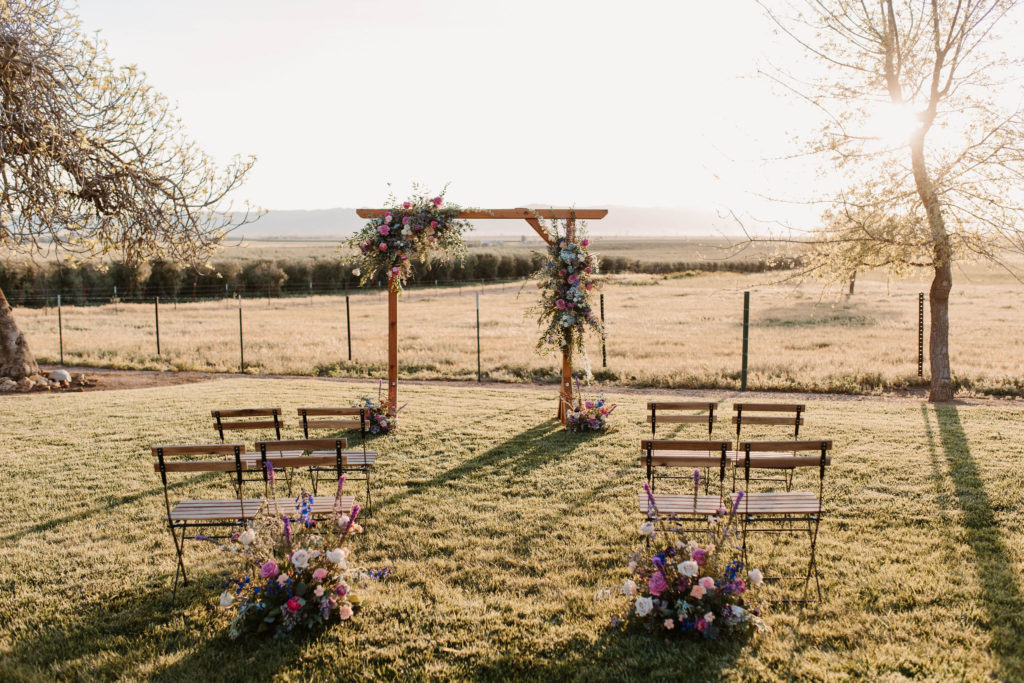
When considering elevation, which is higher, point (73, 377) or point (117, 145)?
point (117, 145)

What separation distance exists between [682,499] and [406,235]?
6118mm

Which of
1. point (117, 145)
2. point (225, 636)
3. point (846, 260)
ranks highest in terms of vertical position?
point (117, 145)

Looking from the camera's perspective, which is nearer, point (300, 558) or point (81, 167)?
point (300, 558)

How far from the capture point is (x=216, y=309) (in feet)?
133

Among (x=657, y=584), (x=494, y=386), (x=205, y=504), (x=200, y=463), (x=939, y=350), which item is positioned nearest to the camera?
(x=657, y=584)

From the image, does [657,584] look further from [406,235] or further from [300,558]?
[406,235]

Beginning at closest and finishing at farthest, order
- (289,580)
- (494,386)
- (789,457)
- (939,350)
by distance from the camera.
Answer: (289,580), (789,457), (939,350), (494,386)

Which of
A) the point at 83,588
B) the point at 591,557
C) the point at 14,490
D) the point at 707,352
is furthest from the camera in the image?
the point at 707,352

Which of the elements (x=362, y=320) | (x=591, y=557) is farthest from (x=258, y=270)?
(x=591, y=557)

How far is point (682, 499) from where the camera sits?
5.77 m

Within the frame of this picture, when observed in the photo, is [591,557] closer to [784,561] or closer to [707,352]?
[784,561]

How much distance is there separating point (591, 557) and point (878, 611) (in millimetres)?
2141

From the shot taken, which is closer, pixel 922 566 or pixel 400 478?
pixel 922 566

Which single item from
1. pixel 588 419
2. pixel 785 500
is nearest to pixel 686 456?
pixel 785 500
